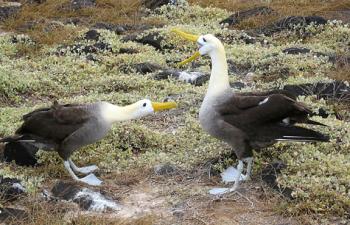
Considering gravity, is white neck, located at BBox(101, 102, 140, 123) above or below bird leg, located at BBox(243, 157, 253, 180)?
above

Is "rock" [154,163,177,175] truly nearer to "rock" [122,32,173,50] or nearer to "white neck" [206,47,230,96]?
"white neck" [206,47,230,96]

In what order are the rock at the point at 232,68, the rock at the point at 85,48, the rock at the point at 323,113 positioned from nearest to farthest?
the rock at the point at 323,113
the rock at the point at 232,68
the rock at the point at 85,48

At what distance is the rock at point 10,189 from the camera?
5.37 metres

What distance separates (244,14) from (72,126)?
8778mm

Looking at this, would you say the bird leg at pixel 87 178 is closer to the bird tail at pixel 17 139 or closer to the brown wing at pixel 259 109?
the bird tail at pixel 17 139

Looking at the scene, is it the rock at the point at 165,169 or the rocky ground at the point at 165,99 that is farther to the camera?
the rock at the point at 165,169

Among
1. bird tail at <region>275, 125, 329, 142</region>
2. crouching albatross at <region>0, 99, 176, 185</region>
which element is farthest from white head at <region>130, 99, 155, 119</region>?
bird tail at <region>275, 125, 329, 142</region>

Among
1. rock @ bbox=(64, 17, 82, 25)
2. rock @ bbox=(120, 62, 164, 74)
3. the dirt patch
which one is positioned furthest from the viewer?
rock @ bbox=(64, 17, 82, 25)

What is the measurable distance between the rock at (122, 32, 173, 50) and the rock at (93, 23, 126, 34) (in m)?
0.93

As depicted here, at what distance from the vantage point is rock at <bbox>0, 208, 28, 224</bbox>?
4959mm

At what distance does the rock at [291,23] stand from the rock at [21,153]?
7.44m

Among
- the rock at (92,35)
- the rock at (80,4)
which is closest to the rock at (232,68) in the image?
the rock at (92,35)

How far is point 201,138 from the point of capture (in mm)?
6918

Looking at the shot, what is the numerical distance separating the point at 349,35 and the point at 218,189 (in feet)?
23.5
